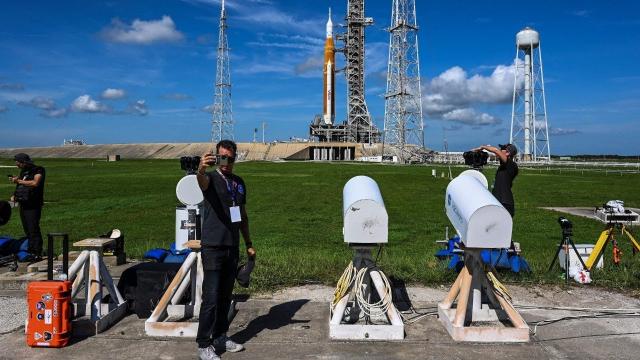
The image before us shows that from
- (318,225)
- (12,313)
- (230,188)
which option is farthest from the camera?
(318,225)

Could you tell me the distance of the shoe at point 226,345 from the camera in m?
5.96

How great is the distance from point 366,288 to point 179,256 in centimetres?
357

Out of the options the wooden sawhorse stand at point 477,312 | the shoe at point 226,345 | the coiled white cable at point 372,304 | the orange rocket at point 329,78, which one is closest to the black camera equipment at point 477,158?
the wooden sawhorse stand at point 477,312

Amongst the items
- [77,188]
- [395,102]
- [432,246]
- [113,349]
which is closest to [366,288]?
[113,349]

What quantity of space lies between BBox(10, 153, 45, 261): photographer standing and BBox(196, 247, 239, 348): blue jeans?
595cm

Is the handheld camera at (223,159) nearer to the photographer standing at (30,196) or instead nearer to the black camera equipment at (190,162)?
the black camera equipment at (190,162)

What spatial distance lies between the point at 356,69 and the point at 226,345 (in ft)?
419

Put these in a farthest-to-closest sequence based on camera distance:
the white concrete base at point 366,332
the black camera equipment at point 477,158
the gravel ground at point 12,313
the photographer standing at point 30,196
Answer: the photographer standing at point 30,196, the black camera equipment at point 477,158, the gravel ground at point 12,313, the white concrete base at point 366,332

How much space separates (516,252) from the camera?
30.4 feet

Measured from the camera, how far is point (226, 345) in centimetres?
598

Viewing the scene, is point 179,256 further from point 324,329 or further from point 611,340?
point 611,340

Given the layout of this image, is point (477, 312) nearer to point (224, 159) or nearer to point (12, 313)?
point (224, 159)

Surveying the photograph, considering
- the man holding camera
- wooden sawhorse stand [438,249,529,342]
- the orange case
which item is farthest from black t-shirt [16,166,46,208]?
wooden sawhorse stand [438,249,529,342]

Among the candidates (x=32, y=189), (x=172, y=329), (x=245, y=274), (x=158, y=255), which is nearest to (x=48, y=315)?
(x=172, y=329)
